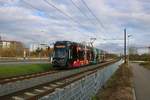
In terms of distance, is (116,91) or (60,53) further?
(60,53)

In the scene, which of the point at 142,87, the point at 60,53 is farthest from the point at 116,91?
the point at 60,53

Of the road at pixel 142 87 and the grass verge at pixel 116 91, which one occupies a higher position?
the grass verge at pixel 116 91

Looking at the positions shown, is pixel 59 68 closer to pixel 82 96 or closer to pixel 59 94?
pixel 82 96

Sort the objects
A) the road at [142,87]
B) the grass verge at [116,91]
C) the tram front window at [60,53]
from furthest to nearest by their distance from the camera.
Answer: the tram front window at [60,53] < the road at [142,87] < the grass verge at [116,91]

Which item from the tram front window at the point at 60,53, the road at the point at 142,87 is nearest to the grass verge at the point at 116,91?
the road at the point at 142,87

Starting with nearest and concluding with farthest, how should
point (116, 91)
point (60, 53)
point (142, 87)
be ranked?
point (116, 91) < point (142, 87) < point (60, 53)

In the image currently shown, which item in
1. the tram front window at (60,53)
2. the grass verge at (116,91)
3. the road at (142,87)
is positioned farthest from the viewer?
the tram front window at (60,53)

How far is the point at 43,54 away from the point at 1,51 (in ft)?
99.8

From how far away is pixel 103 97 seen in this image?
17125 mm

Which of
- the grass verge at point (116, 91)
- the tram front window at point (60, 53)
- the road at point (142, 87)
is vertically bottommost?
the road at point (142, 87)

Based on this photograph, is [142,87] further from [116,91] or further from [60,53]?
[60,53]

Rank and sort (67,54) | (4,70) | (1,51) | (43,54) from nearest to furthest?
(4,70) < (67,54) < (1,51) < (43,54)

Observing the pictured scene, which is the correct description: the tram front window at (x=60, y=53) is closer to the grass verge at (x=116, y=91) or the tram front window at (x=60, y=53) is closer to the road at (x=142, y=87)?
the road at (x=142, y=87)

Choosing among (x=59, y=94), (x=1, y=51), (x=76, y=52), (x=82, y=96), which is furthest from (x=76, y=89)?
(x=1, y=51)
